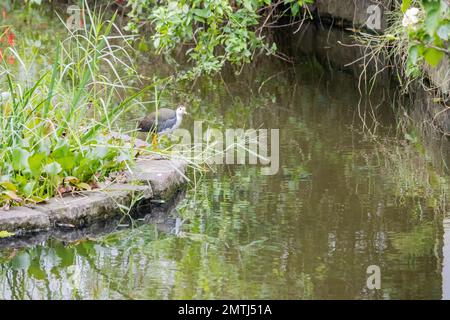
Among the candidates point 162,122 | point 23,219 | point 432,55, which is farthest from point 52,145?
point 432,55

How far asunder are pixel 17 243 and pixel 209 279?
138cm

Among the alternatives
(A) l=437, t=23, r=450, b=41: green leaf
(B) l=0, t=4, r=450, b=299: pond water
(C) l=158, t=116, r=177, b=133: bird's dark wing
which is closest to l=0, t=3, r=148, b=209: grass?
(B) l=0, t=4, r=450, b=299: pond water

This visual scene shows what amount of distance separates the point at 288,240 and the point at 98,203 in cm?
135

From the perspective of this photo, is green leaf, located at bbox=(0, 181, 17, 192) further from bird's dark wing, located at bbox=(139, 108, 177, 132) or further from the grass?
bird's dark wing, located at bbox=(139, 108, 177, 132)

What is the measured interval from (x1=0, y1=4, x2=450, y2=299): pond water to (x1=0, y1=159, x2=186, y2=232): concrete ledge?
0.16 metres

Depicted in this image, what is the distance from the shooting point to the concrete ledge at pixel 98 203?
252 inches

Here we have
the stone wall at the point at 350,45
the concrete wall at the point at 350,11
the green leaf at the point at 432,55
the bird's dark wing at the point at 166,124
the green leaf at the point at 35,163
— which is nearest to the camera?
the green leaf at the point at 432,55

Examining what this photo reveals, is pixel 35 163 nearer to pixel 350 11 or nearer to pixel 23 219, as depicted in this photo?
pixel 23 219

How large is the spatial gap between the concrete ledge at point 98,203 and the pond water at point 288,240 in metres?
0.16

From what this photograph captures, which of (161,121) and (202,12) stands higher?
(202,12)

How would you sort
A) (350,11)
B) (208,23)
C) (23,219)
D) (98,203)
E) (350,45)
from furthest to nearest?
(350,11) → (350,45) → (208,23) → (98,203) → (23,219)

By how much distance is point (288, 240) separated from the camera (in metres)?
6.43

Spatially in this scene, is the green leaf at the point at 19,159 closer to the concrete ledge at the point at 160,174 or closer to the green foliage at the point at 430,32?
the concrete ledge at the point at 160,174

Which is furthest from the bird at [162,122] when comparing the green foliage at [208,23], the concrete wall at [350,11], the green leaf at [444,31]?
the concrete wall at [350,11]
